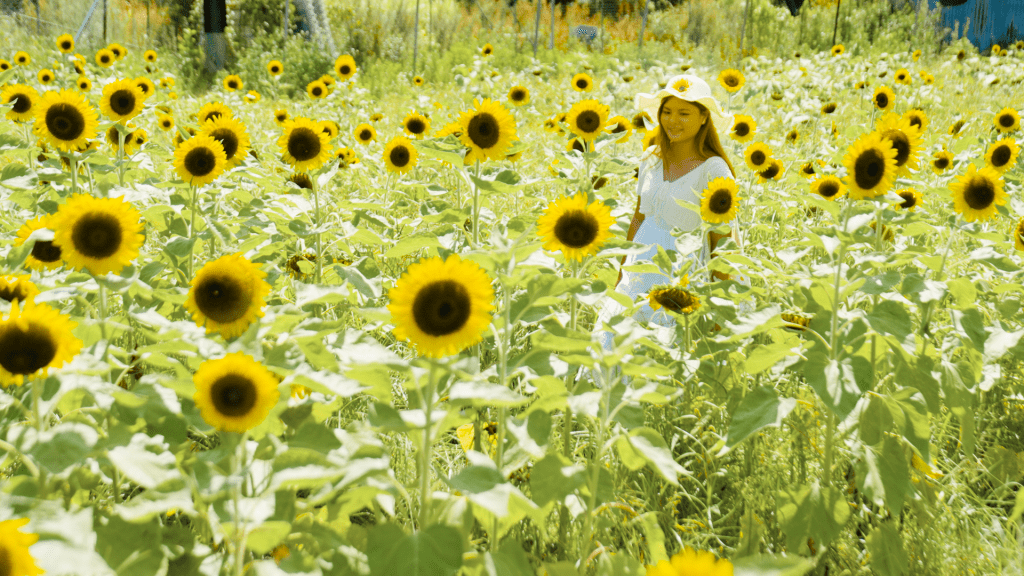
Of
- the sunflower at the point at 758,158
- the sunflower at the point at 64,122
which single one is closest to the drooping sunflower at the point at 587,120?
the sunflower at the point at 758,158

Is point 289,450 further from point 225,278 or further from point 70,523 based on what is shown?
point 225,278

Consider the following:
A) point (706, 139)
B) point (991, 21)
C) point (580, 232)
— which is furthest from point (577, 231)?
point (991, 21)

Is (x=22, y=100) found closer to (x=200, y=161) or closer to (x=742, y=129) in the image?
(x=200, y=161)

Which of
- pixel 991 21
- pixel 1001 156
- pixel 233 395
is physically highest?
pixel 233 395

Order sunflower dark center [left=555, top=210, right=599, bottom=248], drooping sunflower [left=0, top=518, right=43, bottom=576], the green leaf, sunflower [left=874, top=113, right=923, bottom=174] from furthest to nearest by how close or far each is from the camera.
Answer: sunflower [left=874, top=113, right=923, bottom=174] < sunflower dark center [left=555, top=210, right=599, bottom=248] < the green leaf < drooping sunflower [left=0, top=518, right=43, bottom=576]

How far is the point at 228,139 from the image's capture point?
2.32 metres

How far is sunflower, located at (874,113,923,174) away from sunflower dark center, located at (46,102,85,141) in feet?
7.49

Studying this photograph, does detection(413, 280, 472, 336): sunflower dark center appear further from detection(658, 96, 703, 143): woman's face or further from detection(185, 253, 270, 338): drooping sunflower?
detection(658, 96, 703, 143): woman's face

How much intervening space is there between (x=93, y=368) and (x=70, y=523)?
0.94 feet

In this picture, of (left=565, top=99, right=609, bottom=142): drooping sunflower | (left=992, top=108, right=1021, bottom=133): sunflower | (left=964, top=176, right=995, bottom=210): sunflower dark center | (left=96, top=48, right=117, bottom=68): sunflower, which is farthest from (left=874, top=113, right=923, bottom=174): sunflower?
(left=96, top=48, right=117, bottom=68): sunflower

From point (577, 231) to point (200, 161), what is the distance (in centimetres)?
119

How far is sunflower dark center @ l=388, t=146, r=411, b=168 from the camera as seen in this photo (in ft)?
10.2

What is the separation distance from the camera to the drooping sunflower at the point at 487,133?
1.91 metres

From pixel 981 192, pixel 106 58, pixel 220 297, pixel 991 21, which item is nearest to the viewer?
pixel 220 297
